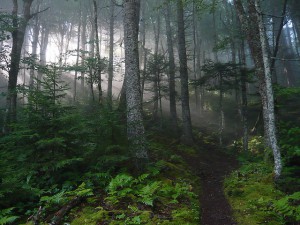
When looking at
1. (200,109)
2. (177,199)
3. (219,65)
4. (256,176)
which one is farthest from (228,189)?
(200,109)

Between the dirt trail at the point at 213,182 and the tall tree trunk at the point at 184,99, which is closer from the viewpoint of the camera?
the dirt trail at the point at 213,182

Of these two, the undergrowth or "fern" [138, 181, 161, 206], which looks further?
"fern" [138, 181, 161, 206]

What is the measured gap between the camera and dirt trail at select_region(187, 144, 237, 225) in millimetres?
6302

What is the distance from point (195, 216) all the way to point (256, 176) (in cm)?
384

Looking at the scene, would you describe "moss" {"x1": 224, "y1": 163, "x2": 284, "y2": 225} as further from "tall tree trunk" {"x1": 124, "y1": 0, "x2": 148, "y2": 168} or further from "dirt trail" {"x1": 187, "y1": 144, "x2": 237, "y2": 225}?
"tall tree trunk" {"x1": 124, "y1": 0, "x2": 148, "y2": 168}

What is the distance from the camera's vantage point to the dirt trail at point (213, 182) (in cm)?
630

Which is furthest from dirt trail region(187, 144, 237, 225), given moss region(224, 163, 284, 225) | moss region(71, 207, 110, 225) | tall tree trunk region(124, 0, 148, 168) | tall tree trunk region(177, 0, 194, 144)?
tall tree trunk region(124, 0, 148, 168)

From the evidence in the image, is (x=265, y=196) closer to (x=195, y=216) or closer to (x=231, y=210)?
(x=231, y=210)

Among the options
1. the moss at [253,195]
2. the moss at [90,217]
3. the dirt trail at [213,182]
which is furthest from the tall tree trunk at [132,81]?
the moss at [90,217]

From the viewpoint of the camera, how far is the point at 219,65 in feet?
57.9

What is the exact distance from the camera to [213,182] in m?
9.78

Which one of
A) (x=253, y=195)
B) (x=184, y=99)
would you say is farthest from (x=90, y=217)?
(x=184, y=99)

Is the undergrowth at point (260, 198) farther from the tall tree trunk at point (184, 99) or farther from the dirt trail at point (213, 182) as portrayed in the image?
the tall tree trunk at point (184, 99)

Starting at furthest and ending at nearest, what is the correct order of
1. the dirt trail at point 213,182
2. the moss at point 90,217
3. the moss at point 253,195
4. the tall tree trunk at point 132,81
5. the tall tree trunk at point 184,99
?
1. the tall tree trunk at point 184,99
2. the tall tree trunk at point 132,81
3. the dirt trail at point 213,182
4. the moss at point 253,195
5. the moss at point 90,217
